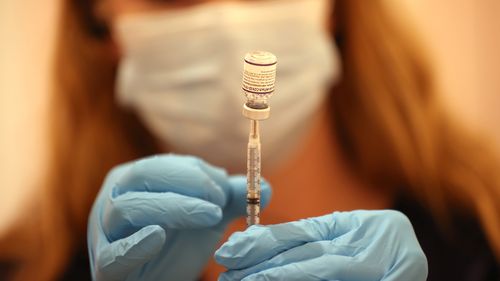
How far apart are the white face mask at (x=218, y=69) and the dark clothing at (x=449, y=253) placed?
431 mm

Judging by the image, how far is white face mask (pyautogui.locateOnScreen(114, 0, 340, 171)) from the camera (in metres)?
1.54

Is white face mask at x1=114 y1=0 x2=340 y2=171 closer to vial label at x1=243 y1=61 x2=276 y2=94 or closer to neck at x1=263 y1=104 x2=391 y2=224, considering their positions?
neck at x1=263 y1=104 x2=391 y2=224

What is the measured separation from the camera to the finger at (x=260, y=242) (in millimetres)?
917

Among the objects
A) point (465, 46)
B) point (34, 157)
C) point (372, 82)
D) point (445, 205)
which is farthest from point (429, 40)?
point (34, 157)

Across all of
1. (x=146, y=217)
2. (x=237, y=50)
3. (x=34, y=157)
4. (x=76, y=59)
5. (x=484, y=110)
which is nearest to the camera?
(x=146, y=217)

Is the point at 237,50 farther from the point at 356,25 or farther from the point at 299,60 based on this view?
the point at 356,25

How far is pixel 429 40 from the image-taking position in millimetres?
2000

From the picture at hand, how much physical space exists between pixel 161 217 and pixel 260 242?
0.18m

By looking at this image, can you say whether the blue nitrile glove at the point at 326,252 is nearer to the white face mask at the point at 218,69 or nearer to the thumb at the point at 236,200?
the thumb at the point at 236,200

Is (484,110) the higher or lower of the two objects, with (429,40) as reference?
lower

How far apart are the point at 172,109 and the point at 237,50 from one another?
8.6 inches

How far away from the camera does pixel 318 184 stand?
190cm

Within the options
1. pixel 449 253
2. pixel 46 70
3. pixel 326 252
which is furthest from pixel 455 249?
pixel 46 70

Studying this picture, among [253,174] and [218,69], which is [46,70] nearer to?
[218,69]
